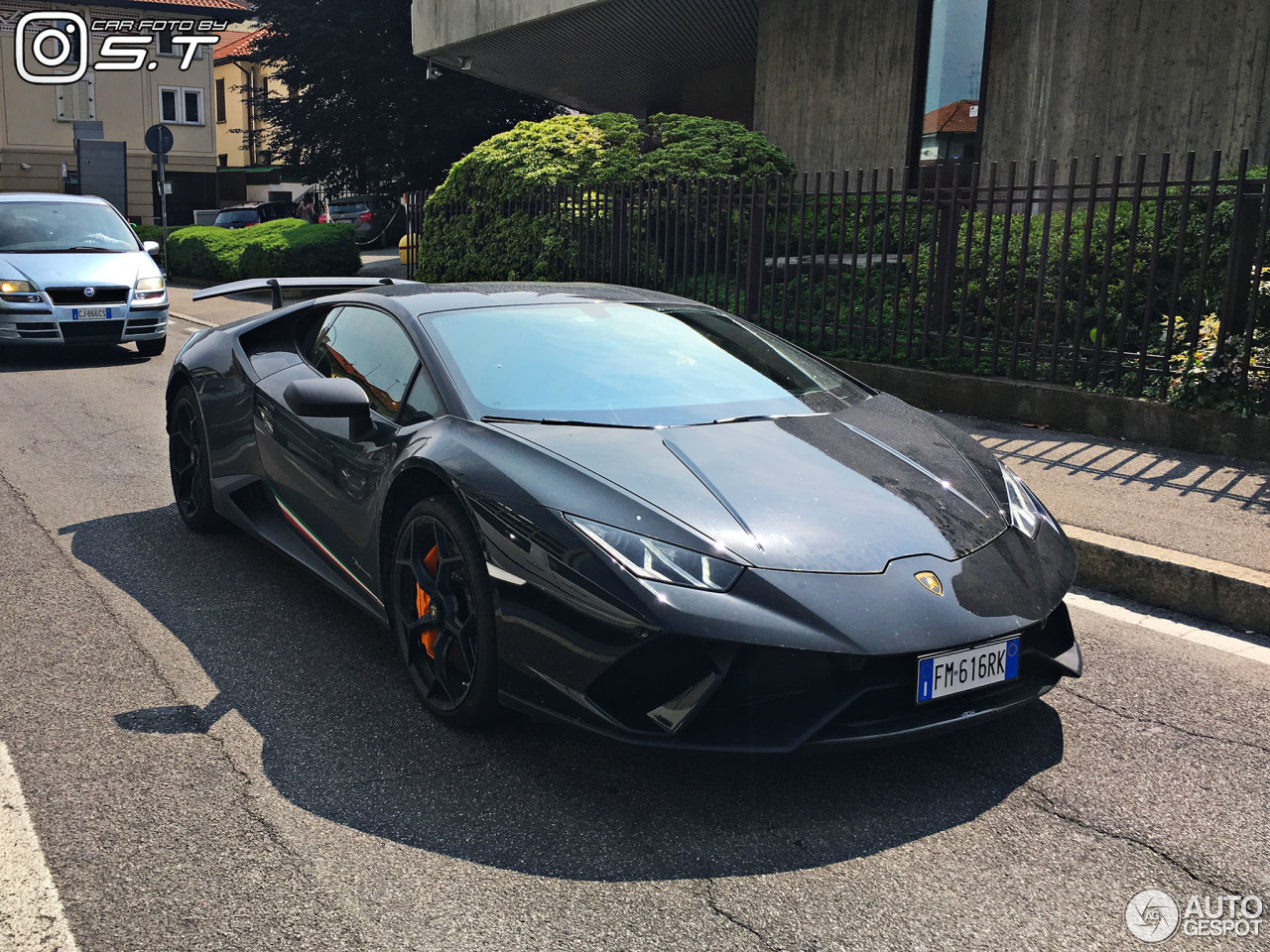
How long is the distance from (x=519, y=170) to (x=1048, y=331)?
7.76 meters

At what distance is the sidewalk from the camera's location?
4883mm

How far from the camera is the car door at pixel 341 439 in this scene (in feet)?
13.4

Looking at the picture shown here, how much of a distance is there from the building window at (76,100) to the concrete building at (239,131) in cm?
674

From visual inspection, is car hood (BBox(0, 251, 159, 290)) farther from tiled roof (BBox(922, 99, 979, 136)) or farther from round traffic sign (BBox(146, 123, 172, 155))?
tiled roof (BBox(922, 99, 979, 136))

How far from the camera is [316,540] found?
4.48 meters

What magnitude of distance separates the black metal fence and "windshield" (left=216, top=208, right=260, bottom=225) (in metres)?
29.2

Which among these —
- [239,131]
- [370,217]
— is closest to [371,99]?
[370,217]

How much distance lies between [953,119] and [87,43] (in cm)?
4309

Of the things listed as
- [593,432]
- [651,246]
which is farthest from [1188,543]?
[651,246]

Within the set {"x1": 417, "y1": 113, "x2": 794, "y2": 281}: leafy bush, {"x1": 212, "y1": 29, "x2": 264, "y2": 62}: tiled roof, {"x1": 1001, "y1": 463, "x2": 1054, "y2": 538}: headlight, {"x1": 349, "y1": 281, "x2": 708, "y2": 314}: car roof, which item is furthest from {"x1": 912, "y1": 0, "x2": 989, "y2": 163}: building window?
{"x1": 212, "y1": 29, "x2": 264, "y2": 62}: tiled roof

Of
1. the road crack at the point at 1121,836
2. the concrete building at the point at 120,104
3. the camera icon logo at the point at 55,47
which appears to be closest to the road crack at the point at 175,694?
the road crack at the point at 1121,836

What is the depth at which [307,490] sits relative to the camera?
14.8ft

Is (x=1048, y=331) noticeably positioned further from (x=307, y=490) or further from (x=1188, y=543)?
(x=307, y=490)

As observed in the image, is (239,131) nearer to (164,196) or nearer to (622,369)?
(164,196)
